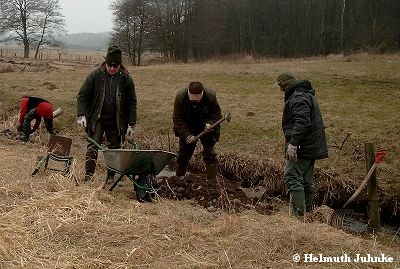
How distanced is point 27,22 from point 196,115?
43.3 m

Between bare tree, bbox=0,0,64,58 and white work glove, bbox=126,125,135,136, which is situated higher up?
bare tree, bbox=0,0,64,58

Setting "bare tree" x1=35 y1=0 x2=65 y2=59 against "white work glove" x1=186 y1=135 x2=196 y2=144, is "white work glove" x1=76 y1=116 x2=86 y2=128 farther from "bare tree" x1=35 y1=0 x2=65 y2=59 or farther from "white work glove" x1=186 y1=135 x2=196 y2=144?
"bare tree" x1=35 y1=0 x2=65 y2=59

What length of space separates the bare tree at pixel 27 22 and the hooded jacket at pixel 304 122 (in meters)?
42.2

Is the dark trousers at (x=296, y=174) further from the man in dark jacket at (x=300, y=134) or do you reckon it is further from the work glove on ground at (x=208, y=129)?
the work glove on ground at (x=208, y=129)

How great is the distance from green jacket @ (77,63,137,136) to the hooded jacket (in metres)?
2.23

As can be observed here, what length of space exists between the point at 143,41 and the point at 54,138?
3183 cm

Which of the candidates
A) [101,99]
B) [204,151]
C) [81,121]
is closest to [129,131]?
[101,99]

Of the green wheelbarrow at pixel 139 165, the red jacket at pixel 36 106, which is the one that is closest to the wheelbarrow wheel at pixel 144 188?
the green wheelbarrow at pixel 139 165

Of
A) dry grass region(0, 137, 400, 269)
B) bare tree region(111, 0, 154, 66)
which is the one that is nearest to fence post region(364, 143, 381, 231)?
dry grass region(0, 137, 400, 269)

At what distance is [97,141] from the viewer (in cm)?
629

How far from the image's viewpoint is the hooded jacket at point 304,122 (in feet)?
16.5

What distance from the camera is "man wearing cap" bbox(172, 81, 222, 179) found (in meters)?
6.20

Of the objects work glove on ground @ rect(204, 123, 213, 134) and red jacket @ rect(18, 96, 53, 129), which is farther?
red jacket @ rect(18, 96, 53, 129)

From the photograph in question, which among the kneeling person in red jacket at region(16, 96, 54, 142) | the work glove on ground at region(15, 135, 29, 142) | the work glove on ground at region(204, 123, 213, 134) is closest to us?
the work glove on ground at region(204, 123, 213, 134)
